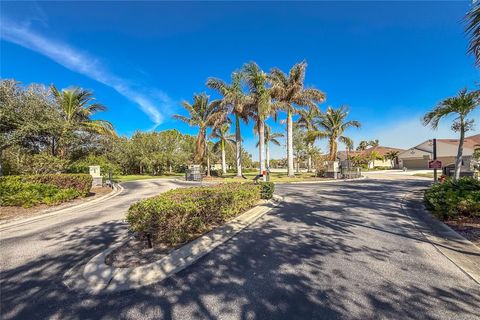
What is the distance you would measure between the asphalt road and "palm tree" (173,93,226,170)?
68.3ft

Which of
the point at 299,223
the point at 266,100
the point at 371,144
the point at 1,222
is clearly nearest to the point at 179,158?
the point at 266,100

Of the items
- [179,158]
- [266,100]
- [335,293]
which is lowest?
[335,293]

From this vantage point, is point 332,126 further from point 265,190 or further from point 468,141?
point 468,141

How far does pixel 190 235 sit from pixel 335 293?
3.42m

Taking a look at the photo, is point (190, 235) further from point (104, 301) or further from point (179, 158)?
point (179, 158)

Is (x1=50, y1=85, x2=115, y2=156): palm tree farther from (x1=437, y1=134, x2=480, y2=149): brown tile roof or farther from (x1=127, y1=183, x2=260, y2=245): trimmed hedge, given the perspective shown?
(x1=437, y1=134, x2=480, y2=149): brown tile roof

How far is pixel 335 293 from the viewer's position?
3.09 meters

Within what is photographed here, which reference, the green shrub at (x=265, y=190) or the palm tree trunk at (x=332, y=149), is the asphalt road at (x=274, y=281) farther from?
the palm tree trunk at (x=332, y=149)

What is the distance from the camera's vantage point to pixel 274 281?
135 inches

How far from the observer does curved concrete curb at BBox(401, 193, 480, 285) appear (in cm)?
→ 378

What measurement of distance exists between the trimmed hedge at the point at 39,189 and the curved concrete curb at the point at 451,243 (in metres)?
14.0

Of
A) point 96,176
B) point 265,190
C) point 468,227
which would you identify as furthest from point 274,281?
point 96,176

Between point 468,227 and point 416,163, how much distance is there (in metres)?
58.3

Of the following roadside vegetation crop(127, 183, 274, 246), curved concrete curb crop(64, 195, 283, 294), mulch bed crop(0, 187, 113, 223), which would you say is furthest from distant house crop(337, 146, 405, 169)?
curved concrete curb crop(64, 195, 283, 294)
